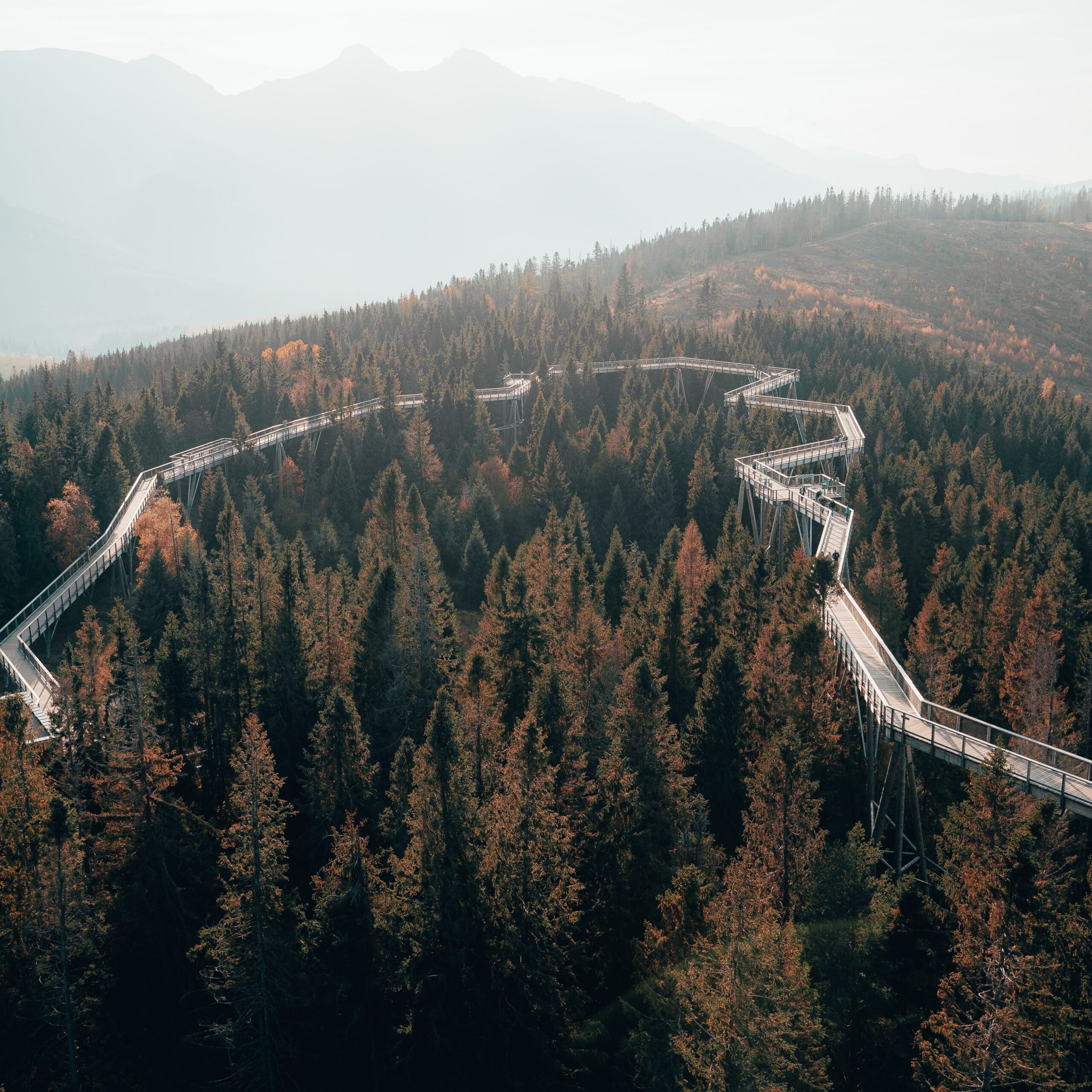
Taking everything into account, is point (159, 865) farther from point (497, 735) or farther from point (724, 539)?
point (724, 539)

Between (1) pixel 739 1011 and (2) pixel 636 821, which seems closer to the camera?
(1) pixel 739 1011

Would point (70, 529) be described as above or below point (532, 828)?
above

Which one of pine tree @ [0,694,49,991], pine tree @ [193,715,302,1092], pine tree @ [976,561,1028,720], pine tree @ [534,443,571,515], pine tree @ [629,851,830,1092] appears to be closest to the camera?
pine tree @ [629,851,830,1092]

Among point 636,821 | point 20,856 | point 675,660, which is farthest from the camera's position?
point 675,660

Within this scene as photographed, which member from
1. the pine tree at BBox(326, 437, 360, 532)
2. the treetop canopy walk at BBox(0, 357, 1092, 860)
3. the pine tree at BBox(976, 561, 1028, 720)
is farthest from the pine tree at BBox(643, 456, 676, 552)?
the pine tree at BBox(976, 561, 1028, 720)

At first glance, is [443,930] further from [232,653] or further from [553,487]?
[553,487]

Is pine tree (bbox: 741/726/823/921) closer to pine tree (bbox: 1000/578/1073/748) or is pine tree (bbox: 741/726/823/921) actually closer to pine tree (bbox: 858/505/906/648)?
pine tree (bbox: 1000/578/1073/748)

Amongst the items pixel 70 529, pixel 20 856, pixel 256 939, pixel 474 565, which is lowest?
pixel 474 565

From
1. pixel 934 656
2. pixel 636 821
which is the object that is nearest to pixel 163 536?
pixel 636 821

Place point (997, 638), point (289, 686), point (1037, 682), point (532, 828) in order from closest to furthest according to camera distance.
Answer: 1. point (532, 828)
2. point (1037, 682)
3. point (289, 686)
4. point (997, 638)
